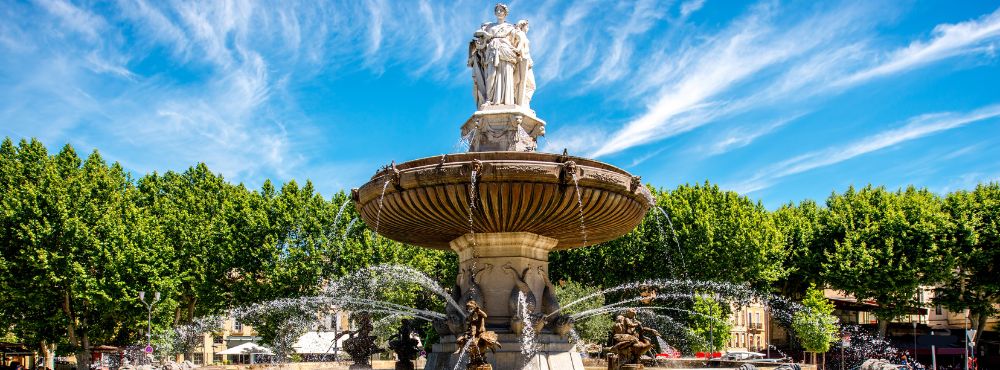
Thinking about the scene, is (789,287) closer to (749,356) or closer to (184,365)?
(749,356)

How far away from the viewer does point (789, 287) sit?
128 ft

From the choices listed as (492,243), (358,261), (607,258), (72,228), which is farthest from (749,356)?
(72,228)

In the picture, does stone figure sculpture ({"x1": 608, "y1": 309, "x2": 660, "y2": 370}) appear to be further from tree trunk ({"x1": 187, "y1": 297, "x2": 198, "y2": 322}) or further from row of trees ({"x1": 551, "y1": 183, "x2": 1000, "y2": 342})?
tree trunk ({"x1": 187, "y1": 297, "x2": 198, "y2": 322})

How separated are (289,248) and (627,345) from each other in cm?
2032

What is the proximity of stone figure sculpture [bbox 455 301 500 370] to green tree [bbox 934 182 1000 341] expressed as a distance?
91.6 feet

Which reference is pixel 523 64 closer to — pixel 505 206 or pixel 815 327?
pixel 505 206

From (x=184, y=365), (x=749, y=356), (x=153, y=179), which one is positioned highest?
(x=153, y=179)

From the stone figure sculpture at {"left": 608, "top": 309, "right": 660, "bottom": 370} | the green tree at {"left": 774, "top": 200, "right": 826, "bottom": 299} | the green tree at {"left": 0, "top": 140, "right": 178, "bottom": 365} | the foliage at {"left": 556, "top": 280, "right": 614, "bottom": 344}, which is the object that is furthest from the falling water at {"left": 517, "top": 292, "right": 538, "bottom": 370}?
the green tree at {"left": 774, "top": 200, "right": 826, "bottom": 299}

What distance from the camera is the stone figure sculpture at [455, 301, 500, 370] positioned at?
991 cm

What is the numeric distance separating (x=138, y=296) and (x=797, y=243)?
89.1 feet

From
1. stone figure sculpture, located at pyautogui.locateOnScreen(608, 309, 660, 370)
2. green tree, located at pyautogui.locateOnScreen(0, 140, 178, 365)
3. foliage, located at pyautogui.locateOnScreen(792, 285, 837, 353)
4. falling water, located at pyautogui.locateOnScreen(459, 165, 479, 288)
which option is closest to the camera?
falling water, located at pyautogui.locateOnScreen(459, 165, 479, 288)

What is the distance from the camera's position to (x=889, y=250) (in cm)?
3150

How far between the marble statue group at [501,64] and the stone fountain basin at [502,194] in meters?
2.27

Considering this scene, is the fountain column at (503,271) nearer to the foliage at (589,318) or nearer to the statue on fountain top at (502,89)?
the statue on fountain top at (502,89)
